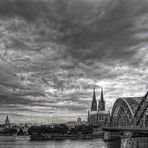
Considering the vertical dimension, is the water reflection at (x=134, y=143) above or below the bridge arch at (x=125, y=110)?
below

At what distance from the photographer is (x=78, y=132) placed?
166m

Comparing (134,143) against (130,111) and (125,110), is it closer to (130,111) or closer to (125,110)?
(130,111)

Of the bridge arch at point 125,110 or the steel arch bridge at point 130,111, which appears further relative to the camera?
the bridge arch at point 125,110

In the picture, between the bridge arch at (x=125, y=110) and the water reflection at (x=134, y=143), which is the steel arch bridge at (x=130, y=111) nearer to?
the bridge arch at (x=125, y=110)

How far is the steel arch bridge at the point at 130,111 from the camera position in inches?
2724

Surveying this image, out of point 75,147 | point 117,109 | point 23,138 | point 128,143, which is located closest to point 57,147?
point 75,147

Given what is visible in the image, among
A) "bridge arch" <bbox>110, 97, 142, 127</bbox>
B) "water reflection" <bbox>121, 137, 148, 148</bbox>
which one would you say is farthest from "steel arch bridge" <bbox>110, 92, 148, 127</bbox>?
"water reflection" <bbox>121, 137, 148, 148</bbox>

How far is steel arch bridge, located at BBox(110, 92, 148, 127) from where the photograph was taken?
69.2 meters

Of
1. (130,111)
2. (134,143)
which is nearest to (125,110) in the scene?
(130,111)

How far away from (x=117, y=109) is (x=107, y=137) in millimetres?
15147

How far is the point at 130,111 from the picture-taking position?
275 ft

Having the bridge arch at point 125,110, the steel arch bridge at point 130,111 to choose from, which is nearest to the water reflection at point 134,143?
the steel arch bridge at point 130,111

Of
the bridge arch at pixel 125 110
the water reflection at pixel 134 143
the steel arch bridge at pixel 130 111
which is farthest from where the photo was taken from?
the bridge arch at pixel 125 110

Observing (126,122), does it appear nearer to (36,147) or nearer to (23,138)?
(36,147)
